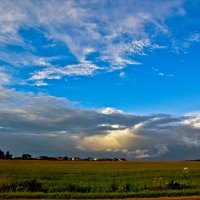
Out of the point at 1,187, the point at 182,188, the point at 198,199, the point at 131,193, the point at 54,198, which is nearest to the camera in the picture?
the point at 198,199

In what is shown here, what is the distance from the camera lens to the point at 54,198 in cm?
2658

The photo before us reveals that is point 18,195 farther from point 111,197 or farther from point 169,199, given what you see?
point 169,199

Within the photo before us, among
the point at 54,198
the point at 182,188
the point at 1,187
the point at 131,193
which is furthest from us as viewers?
the point at 182,188

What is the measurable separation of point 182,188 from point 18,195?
11678mm

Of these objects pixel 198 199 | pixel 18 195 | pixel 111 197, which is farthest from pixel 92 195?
pixel 198 199

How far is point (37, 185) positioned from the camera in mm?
32531

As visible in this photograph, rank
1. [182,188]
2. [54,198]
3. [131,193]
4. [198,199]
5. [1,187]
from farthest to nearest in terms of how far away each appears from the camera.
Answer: [182,188] → [1,187] → [131,193] → [54,198] → [198,199]

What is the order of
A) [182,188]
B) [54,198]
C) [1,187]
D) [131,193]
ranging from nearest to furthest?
[54,198]
[131,193]
[1,187]
[182,188]

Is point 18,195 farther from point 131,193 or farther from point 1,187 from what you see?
point 131,193

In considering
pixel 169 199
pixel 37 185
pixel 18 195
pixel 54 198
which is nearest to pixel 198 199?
pixel 169 199

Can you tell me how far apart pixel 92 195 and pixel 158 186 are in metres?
6.78

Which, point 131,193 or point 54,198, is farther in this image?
point 131,193

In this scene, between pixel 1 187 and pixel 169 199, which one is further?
pixel 1 187

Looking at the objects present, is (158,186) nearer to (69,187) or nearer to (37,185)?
(69,187)
